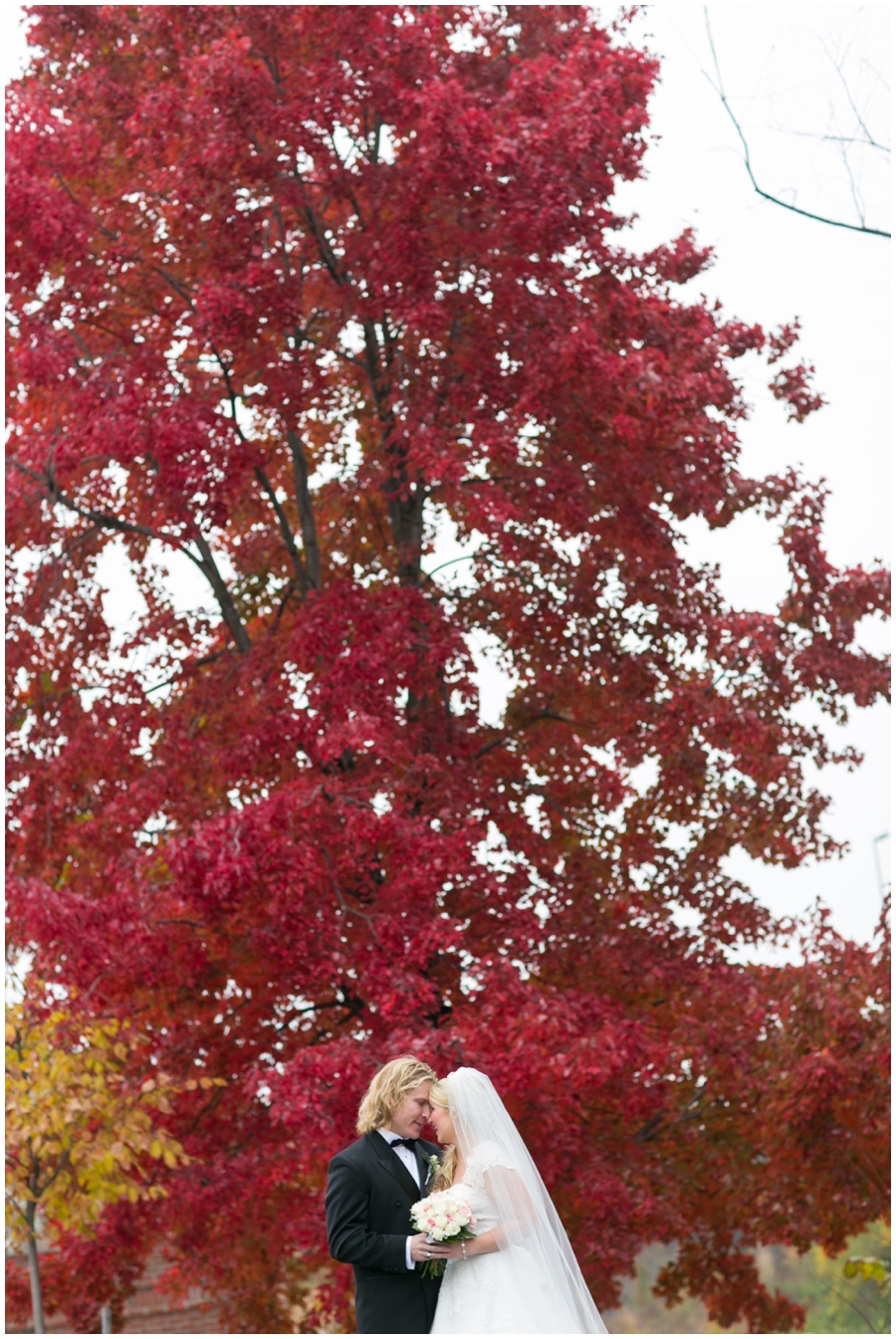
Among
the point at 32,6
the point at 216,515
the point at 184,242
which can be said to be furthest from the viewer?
the point at 32,6

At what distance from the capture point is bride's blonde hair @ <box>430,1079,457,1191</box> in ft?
16.4

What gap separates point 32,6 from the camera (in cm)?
1084

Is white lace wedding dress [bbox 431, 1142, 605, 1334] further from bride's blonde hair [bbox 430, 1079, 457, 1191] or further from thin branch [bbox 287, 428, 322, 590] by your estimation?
thin branch [bbox 287, 428, 322, 590]

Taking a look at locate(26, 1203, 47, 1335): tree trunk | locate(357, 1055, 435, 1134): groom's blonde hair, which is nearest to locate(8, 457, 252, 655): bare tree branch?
locate(26, 1203, 47, 1335): tree trunk

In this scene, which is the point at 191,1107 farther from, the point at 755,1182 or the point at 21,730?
the point at 755,1182

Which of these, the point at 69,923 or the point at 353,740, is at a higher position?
the point at 353,740

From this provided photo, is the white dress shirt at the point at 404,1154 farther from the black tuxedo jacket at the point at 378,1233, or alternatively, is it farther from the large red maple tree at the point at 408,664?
the large red maple tree at the point at 408,664

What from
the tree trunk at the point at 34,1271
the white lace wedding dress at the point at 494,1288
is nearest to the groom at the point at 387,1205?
the white lace wedding dress at the point at 494,1288

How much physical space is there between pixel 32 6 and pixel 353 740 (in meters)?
7.09

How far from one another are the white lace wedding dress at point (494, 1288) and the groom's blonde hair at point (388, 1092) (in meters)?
0.35

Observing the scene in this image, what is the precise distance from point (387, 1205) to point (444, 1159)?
29cm

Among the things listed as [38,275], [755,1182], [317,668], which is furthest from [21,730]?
[755,1182]

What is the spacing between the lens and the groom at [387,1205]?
4.76 meters

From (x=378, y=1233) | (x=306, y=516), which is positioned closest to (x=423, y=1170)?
(x=378, y=1233)
